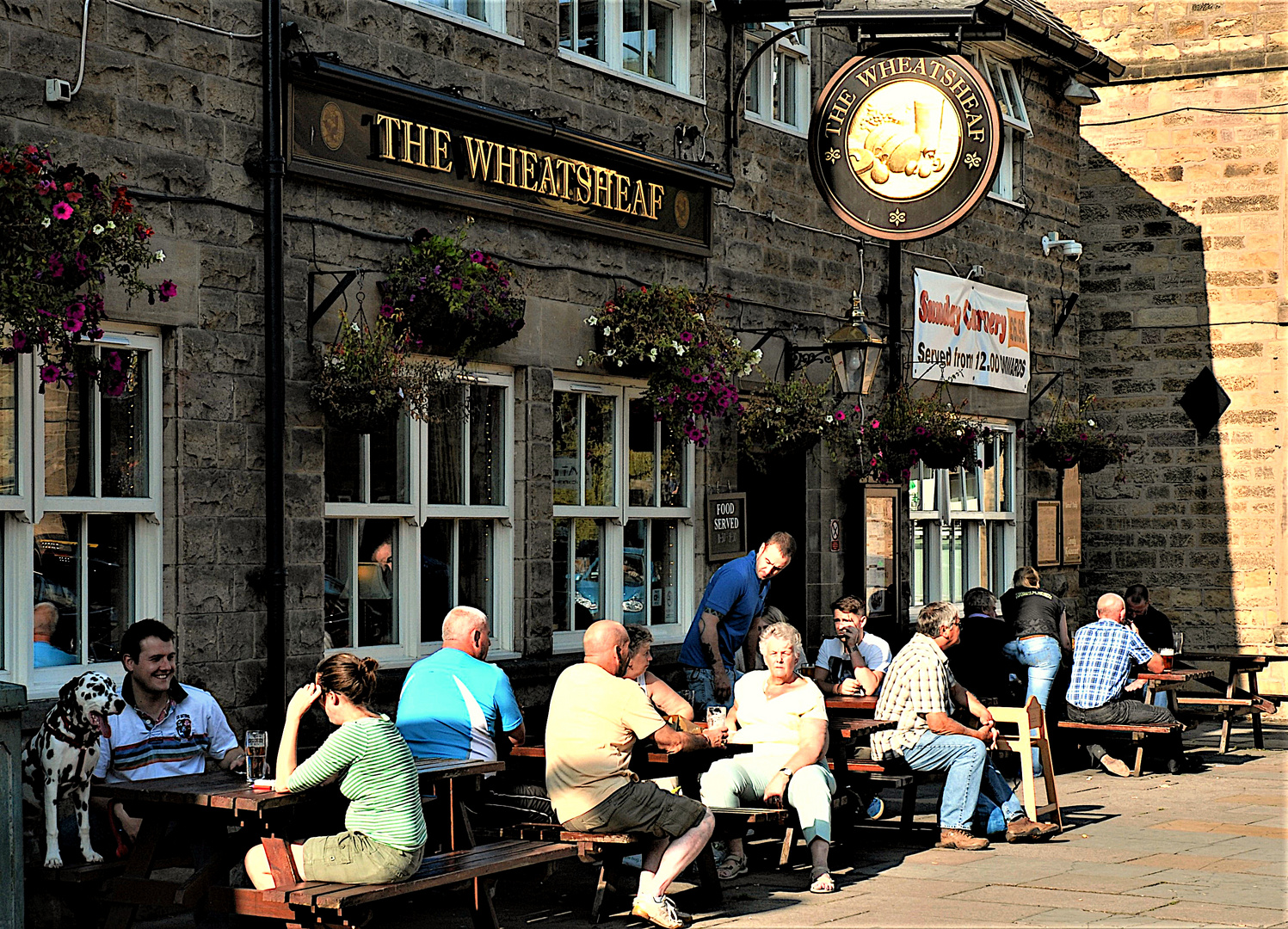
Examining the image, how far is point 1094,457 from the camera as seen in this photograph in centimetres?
1747

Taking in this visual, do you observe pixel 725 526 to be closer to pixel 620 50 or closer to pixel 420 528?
pixel 420 528

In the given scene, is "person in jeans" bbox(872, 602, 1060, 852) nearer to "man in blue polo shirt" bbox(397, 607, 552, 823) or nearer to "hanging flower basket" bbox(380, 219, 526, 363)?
"man in blue polo shirt" bbox(397, 607, 552, 823)

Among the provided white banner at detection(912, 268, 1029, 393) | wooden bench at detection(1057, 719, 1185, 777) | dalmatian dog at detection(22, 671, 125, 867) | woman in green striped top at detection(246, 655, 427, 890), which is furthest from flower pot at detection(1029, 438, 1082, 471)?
dalmatian dog at detection(22, 671, 125, 867)

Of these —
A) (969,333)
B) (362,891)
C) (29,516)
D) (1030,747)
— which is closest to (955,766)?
(1030,747)

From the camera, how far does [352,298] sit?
9.29 metres

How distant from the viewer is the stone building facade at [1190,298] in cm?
1902

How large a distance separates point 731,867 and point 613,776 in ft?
4.38

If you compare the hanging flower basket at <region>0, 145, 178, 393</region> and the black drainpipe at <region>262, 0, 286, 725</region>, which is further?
the black drainpipe at <region>262, 0, 286, 725</region>

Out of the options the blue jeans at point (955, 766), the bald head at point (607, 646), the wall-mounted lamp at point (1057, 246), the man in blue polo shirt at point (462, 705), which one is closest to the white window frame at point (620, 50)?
the man in blue polo shirt at point (462, 705)

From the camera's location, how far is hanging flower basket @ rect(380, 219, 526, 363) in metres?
9.37

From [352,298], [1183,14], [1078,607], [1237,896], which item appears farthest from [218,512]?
[1183,14]

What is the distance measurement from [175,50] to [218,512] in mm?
2299

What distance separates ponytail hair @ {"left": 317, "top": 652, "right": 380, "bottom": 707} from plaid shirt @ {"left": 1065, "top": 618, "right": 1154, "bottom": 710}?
25.0 ft

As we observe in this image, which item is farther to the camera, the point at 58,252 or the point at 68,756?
the point at 58,252
